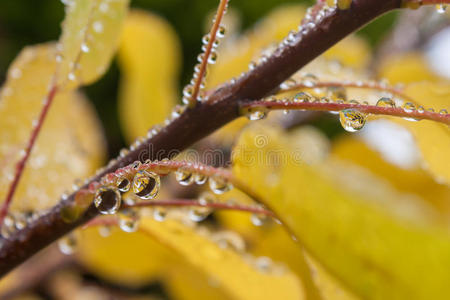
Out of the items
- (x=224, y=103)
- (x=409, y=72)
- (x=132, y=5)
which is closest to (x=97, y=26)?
(x=224, y=103)

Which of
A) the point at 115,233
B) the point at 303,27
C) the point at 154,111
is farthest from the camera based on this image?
the point at 154,111

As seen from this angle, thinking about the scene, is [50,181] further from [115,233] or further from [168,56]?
[168,56]

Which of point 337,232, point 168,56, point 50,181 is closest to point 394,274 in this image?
point 337,232

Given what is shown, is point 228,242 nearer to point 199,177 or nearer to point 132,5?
point 199,177

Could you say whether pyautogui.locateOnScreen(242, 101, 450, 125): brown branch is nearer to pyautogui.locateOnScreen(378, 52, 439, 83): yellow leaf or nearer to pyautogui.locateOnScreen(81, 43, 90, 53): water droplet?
pyautogui.locateOnScreen(81, 43, 90, 53): water droplet

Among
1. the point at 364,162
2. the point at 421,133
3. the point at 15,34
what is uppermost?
the point at 421,133
